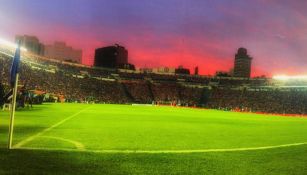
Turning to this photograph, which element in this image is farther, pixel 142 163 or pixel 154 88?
pixel 154 88

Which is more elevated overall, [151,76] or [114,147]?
[151,76]

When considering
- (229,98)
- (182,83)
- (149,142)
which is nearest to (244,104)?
(229,98)

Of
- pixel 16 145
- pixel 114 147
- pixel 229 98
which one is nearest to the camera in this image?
pixel 16 145

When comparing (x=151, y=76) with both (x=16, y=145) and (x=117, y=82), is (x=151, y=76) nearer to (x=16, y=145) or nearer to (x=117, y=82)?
(x=117, y=82)

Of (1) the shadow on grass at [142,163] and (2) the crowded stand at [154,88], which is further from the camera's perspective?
(2) the crowded stand at [154,88]

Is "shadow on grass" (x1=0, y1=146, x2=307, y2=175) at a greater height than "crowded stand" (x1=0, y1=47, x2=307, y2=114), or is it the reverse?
"crowded stand" (x1=0, y1=47, x2=307, y2=114)

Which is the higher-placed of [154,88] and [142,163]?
[154,88]

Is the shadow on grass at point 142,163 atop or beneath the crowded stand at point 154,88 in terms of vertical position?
beneath

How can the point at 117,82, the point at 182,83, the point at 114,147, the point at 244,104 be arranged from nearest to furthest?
the point at 114,147 → the point at 244,104 → the point at 117,82 → the point at 182,83

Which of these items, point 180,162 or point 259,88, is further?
point 259,88

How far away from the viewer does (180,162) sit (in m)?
10.1

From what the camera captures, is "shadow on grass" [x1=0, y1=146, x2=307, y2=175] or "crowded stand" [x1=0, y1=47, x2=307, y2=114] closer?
"shadow on grass" [x1=0, y1=146, x2=307, y2=175]

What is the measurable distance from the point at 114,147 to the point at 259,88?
11484 cm

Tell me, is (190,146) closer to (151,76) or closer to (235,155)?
(235,155)
